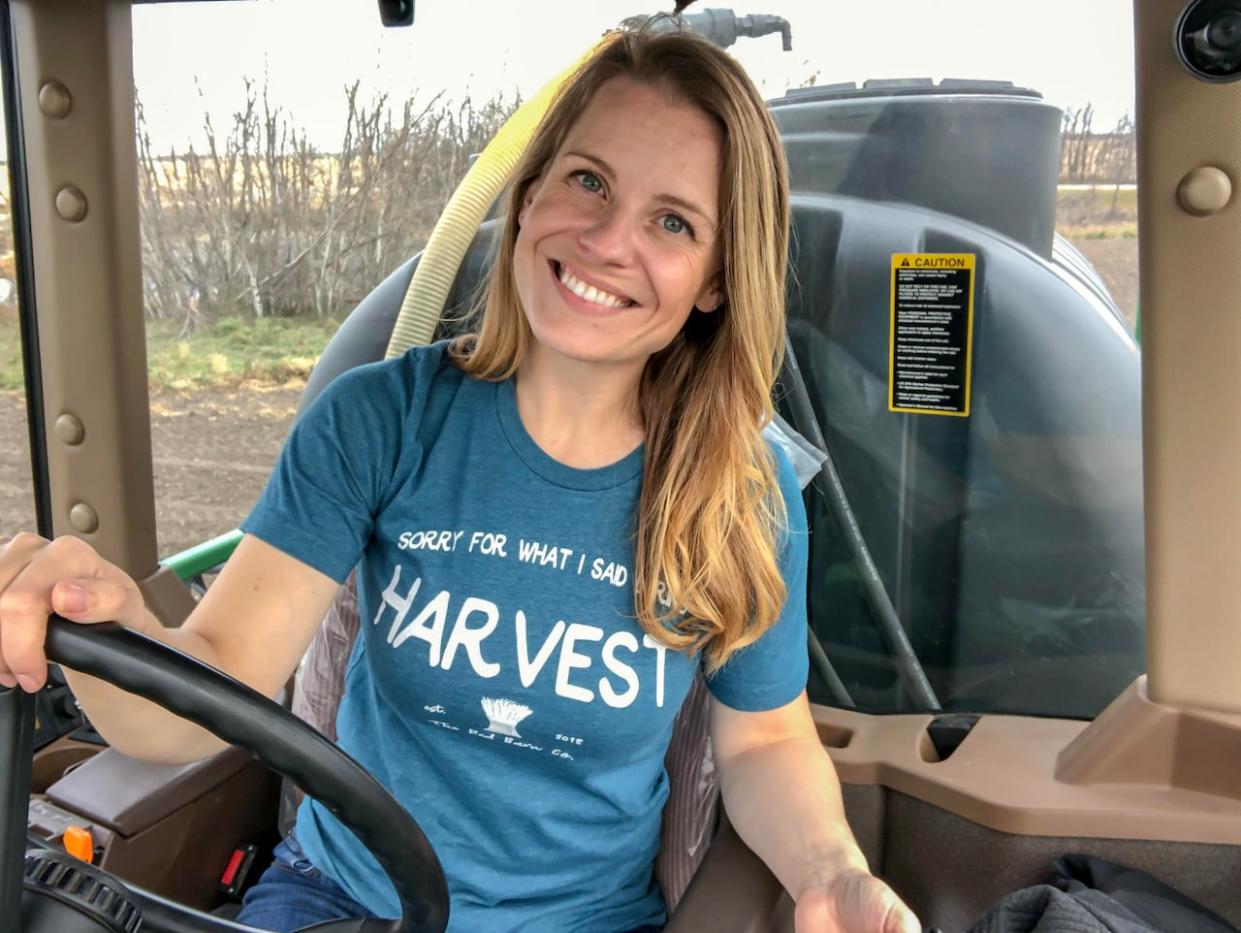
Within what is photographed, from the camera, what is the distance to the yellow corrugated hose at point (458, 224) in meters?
1.87

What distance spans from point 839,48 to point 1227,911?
1369 mm

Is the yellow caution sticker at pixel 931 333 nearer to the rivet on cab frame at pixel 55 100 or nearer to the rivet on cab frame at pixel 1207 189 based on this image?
the rivet on cab frame at pixel 1207 189

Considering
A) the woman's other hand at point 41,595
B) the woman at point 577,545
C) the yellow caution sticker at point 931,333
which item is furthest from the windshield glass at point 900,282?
the woman's other hand at point 41,595

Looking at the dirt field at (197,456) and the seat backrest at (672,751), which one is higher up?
the dirt field at (197,456)

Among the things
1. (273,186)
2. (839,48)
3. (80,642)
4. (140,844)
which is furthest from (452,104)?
(80,642)

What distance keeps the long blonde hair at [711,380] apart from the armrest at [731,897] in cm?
22

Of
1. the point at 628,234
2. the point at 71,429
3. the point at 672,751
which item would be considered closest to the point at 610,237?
the point at 628,234

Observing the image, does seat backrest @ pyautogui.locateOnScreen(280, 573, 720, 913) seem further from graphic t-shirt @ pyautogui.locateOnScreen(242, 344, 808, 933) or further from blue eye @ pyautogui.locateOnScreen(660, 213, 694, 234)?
blue eye @ pyautogui.locateOnScreen(660, 213, 694, 234)

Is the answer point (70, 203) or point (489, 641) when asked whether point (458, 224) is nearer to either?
point (70, 203)

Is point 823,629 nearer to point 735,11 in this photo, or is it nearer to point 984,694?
point 984,694

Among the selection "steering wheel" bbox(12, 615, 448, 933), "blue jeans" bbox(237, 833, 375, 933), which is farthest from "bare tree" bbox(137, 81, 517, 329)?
"steering wheel" bbox(12, 615, 448, 933)

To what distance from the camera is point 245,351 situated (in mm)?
2166

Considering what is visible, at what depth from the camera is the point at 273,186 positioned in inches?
80.6

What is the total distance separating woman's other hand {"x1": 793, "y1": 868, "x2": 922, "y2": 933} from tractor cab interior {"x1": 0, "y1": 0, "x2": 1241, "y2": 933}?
0.39 ft
